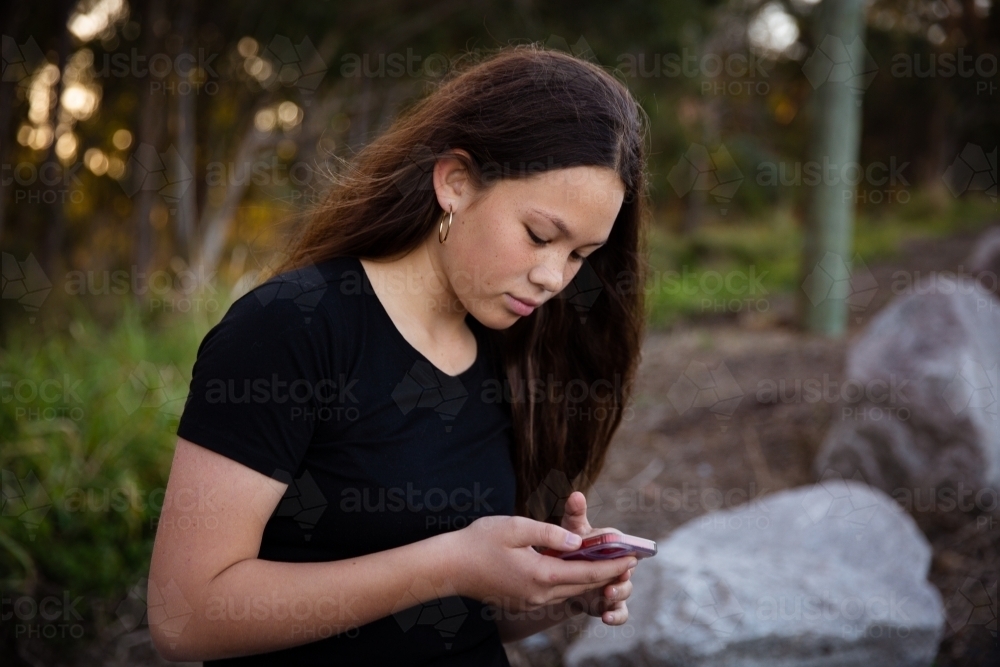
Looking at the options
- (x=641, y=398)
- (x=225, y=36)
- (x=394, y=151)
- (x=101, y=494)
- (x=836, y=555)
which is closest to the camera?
(x=394, y=151)

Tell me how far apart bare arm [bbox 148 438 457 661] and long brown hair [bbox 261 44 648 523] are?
0.52m

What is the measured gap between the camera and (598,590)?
177cm

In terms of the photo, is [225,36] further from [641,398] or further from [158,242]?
[641,398]

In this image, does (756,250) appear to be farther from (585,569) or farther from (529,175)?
(585,569)

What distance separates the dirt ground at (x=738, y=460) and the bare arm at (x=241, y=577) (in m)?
1.78

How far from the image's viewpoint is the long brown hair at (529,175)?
1.66 metres

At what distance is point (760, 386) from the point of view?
17.0 ft

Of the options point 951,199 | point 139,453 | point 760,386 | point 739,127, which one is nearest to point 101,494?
point 139,453

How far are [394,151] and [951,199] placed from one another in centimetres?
1383

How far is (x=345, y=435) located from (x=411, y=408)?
14 centimetres

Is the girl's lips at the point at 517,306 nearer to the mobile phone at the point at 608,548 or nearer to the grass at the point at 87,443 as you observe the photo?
the mobile phone at the point at 608,548

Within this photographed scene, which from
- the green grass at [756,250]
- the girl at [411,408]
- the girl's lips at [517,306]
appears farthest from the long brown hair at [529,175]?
the green grass at [756,250]

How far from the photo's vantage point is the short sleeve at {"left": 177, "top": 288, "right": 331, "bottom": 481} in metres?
1.36

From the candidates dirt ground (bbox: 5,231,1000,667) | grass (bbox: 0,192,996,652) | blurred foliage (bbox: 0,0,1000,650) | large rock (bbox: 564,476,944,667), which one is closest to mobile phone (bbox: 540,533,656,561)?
blurred foliage (bbox: 0,0,1000,650)
